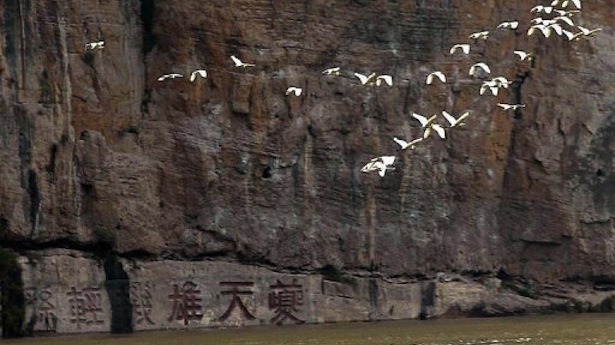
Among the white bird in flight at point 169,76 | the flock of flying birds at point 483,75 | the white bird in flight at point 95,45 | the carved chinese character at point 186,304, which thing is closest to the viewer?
the flock of flying birds at point 483,75

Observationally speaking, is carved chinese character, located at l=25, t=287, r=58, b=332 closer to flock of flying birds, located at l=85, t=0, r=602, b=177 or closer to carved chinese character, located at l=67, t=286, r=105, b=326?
carved chinese character, located at l=67, t=286, r=105, b=326

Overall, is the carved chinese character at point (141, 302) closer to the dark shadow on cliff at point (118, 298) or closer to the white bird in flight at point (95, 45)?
the dark shadow on cliff at point (118, 298)

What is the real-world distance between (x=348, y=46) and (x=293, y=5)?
2182 millimetres

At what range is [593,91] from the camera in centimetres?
4991

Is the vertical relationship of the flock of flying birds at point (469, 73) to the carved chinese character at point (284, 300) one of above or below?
above

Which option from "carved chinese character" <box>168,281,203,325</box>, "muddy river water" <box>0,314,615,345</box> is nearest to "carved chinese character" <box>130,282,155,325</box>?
"carved chinese character" <box>168,281,203,325</box>

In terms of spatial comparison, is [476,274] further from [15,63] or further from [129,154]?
[15,63]

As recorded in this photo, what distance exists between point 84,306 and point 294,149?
28.9 ft

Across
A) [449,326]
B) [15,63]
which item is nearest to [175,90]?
[15,63]

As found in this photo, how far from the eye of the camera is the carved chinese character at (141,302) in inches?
1642

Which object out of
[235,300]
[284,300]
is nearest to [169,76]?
[235,300]

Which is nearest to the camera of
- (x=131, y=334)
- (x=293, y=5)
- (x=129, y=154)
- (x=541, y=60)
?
(x=131, y=334)

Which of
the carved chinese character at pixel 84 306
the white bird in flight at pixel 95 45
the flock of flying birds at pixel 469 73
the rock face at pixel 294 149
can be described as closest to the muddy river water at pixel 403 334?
the carved chinese character at pixel 84 306

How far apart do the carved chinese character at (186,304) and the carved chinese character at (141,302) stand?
73 cm
